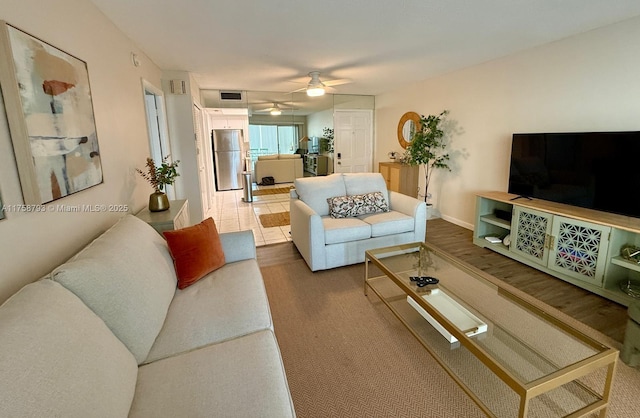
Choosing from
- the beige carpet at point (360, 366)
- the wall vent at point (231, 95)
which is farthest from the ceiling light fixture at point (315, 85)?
the beige carpet at point (360, 366)

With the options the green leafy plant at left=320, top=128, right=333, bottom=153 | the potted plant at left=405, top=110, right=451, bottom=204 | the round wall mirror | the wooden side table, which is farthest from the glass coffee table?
the green leafy plant at left=320, top=128, right=333, bottom=153

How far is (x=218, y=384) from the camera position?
1122 mm

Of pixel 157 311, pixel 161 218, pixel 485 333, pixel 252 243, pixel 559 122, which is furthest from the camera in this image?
pixel 559 122

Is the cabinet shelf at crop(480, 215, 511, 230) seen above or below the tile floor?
above

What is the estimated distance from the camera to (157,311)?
1.50 meters

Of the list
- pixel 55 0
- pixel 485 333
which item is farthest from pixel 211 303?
pixel 55 0

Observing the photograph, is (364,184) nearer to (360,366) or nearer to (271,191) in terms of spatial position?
(360,366)

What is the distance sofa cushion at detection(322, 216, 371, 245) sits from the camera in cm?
302

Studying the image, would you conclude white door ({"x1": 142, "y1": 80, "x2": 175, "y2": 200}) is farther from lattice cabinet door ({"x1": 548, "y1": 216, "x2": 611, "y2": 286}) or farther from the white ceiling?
lattice cabinet door ({"x1": 548, "y1": 216, "x2": 611, "y2": 286})

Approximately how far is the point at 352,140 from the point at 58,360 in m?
6.63

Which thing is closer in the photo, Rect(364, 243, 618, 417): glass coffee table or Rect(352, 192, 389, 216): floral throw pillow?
Rect(364, 243, 618, 417): glass coffee table

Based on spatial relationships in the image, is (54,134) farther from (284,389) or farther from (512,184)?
(512,184)

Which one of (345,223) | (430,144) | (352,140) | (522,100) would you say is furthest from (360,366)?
(352,140)

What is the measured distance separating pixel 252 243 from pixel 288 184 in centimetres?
630
